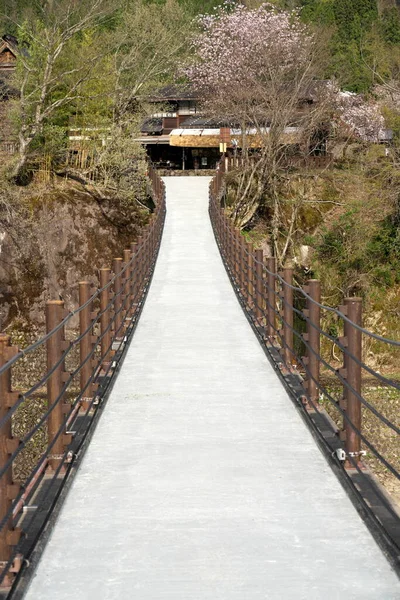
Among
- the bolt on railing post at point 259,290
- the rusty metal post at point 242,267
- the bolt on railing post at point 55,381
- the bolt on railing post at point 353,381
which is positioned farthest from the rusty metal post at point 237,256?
the bolt on railing post at point 55,381

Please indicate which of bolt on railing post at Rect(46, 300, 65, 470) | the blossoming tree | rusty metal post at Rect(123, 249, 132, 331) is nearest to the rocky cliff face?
the blossoming tree

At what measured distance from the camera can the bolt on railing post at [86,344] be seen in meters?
7.63

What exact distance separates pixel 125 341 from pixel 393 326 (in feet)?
62.7

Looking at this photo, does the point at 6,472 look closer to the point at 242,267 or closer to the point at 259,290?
the point at 259,290

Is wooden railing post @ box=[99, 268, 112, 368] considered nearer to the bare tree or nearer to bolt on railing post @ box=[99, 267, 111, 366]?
bolt on railing post @ box=[99, 267, 111, 366]

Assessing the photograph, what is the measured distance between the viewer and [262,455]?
20.8ft

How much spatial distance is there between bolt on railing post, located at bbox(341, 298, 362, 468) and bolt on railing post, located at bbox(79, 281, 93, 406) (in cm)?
253

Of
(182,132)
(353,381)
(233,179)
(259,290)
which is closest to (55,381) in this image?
(353,381)

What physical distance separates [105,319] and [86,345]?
197 centimetres

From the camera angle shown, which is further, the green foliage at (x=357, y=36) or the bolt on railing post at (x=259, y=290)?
the green foliage at (x=357, y=36)

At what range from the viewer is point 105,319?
31.8 ft

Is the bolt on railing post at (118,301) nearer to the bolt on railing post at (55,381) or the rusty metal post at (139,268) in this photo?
the rusty metal post at (139,268)

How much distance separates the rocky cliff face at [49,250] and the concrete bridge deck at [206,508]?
64.7 ft

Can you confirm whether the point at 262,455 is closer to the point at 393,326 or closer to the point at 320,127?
the point at 393,326
